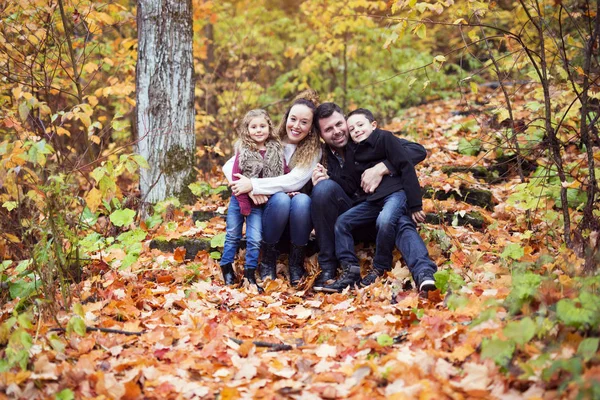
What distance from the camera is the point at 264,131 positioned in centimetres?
450

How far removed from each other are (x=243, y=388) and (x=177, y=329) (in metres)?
0.79

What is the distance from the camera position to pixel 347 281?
13.3ft

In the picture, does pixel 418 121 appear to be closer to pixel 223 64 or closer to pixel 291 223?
pixel 223 64

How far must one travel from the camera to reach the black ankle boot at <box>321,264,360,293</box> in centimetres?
405

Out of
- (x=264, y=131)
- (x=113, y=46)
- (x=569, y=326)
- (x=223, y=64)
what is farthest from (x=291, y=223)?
(x=223, y=64)

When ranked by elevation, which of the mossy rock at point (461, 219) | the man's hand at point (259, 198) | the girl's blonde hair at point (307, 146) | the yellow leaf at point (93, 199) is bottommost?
the mossy rock at point (461, 219)

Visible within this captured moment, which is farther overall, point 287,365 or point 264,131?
point 264,131

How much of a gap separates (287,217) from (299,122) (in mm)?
833

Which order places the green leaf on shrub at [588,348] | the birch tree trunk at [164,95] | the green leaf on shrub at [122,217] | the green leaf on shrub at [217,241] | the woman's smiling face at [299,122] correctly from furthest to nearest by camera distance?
the birch tree trunk at [164,95] < the green leaf on shrub at [122,217] < the green leaf on shrub at [217,241] < the woman's smiling face at [299,122] < the green leaf on shrub at [588,348]

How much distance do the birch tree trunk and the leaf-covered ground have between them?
3.32ft

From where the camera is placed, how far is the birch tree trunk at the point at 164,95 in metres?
5.33

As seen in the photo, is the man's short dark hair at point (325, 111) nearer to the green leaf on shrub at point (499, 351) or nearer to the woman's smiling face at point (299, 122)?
the woman's smiling face at point (299, 122)

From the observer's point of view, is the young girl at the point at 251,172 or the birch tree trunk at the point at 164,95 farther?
the birch tree trunk at the point at 164,95

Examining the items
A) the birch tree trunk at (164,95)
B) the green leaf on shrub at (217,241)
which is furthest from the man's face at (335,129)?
the birch tree trunk at (164,95)
